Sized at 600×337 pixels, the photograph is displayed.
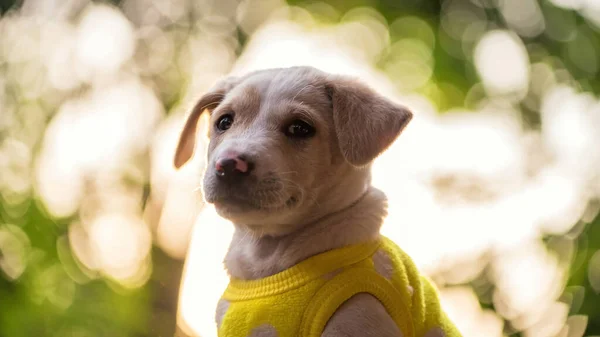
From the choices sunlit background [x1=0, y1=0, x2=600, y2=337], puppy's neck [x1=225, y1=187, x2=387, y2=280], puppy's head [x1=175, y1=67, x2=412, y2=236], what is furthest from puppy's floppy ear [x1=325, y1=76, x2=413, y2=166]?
sunlit background [x1=0, y1=0, x2=600, y2=337]

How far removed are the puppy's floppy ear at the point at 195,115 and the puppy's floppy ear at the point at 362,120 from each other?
202 mm

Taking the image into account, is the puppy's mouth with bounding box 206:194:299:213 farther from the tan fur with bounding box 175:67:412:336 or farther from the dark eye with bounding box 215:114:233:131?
the dark eye with bounding box 215:114:233:131

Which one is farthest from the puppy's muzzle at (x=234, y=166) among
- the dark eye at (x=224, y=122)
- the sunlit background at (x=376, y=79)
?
the sunlit background at (x=376, y=79)

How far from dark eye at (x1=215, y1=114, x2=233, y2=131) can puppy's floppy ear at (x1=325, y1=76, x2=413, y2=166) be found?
0.55ft

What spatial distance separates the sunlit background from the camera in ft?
5.38

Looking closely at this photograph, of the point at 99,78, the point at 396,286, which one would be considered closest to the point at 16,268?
the point at 99,78

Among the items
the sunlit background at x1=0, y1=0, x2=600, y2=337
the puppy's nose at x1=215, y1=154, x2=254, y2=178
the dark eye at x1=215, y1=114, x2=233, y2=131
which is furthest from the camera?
the sunlit background at x1=0, y1=0, x2=600, y2=337

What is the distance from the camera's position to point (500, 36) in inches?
65.6

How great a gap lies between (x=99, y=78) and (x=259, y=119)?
85 cm

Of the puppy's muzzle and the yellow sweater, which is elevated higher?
the puppy's muzzle

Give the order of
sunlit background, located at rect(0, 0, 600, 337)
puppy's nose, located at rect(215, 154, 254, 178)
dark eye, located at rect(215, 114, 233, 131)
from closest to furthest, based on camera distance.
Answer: puppy's nose, located at rect(215, 154, 254, 178), dark eye, located at rect(215, 114, 233, 131), sunlit background, located at rect(0, 0, 600, 337)

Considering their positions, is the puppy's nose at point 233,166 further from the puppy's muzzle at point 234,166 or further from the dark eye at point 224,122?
the dark eye at point 224,122

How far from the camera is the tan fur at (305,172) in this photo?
0.92m

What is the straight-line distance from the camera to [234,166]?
35.3 inches
